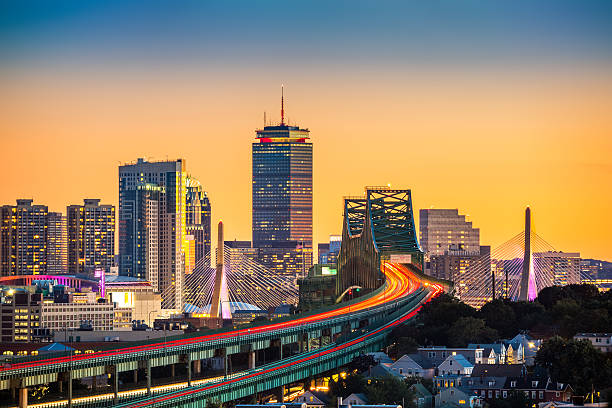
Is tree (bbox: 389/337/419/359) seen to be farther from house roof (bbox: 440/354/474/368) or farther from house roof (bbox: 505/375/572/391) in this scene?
house roof (bbox: 505/375/572/391)

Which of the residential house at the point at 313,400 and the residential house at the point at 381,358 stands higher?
the residential house at the point at 381,358

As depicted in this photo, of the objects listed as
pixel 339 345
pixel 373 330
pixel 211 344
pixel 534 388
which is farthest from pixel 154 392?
pixel 373 330

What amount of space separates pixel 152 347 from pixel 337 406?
601 inches

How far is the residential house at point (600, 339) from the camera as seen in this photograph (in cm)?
17112

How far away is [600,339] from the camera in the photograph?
6841 inches

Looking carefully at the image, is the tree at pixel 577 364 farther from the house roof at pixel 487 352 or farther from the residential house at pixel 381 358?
the residential house at pixel 381 358

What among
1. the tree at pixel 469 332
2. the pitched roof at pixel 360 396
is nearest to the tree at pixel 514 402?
the pitched roof at pixel 360 396

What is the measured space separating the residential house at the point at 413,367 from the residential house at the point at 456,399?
520 inches

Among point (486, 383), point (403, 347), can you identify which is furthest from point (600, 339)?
point (486, 383)

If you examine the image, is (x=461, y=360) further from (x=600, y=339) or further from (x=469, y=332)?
(x=469, y=332)

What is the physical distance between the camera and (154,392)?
137125 mm

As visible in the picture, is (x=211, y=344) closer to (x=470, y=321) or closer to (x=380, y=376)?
(x=380, y=376)

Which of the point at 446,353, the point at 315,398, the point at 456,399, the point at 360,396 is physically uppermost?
the point at 446,353

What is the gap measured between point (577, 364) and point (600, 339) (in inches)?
753
